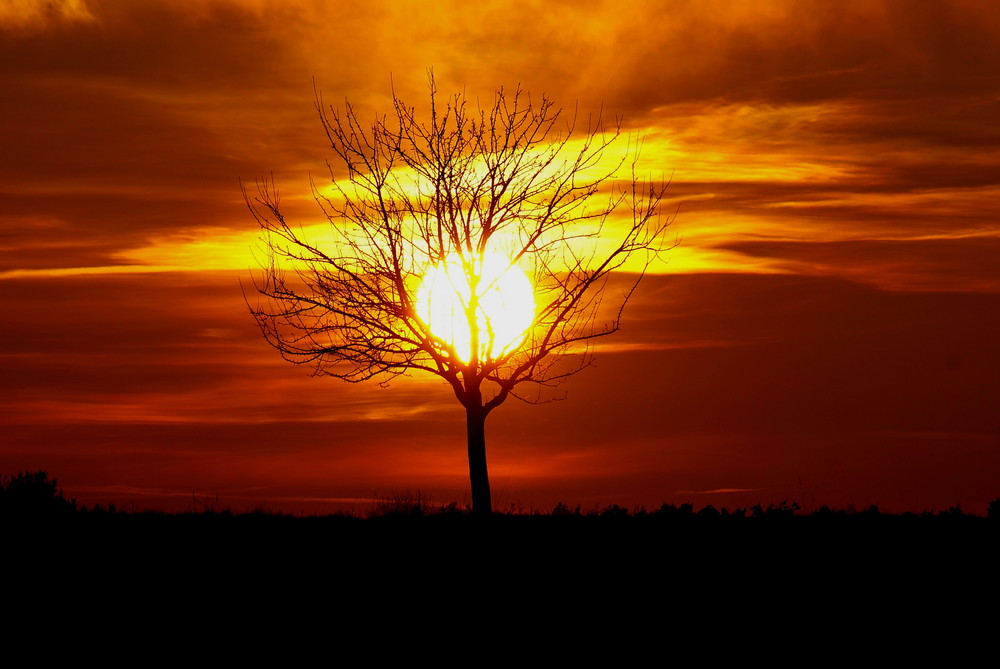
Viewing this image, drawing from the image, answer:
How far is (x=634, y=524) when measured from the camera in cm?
1789

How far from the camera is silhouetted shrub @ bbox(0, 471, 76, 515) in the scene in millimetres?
20062

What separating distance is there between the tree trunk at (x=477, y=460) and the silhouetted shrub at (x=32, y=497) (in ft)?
25.5

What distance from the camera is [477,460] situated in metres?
21.4

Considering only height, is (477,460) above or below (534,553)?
above

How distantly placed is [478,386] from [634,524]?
5.07 meters

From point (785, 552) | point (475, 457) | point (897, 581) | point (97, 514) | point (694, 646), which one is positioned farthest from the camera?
point (475, 457)

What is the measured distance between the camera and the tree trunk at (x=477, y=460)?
21344 mm

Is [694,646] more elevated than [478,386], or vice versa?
[478,386]

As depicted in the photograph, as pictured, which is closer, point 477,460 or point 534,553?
point 534,553

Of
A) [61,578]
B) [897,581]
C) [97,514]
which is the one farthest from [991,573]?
[97,514]

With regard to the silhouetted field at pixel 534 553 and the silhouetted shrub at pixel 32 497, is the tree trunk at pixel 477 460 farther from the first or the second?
the silhouetted shrub at pixel 32 497

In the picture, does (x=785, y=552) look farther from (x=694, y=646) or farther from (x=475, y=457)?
(x=475, y=457)

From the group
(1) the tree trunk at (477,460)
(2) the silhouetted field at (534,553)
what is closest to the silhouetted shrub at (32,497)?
(2) the silhouetted field at (534,553)

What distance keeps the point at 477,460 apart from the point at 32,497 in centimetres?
874
